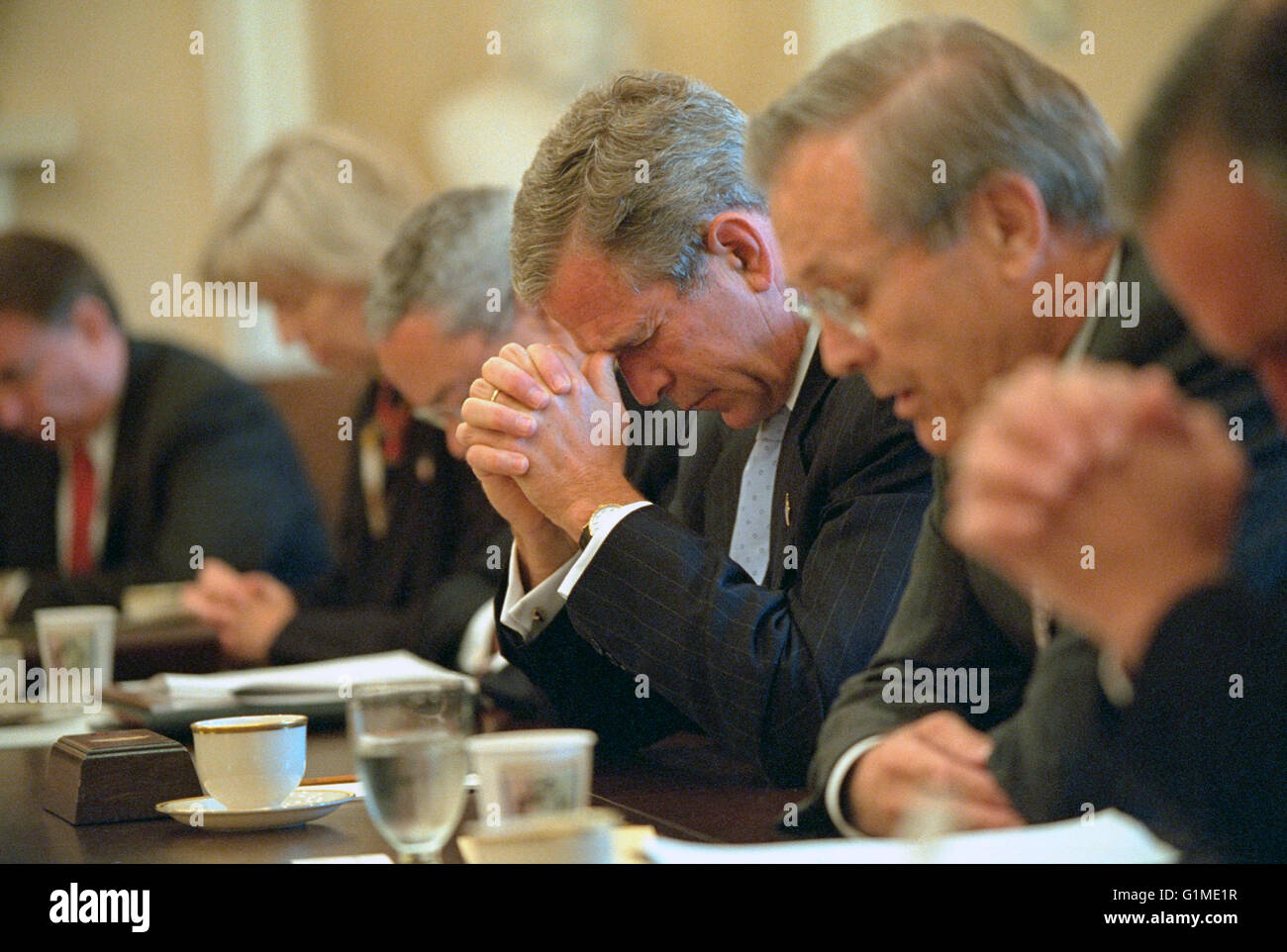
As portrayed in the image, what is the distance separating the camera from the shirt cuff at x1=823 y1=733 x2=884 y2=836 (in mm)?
1338

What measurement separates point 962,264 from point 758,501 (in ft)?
2.30

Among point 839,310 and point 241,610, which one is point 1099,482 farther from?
point 241,610

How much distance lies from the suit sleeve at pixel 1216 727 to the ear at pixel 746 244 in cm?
91

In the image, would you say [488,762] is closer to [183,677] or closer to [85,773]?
[85,773]

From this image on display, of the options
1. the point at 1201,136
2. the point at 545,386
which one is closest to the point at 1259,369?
the point at 1201,136

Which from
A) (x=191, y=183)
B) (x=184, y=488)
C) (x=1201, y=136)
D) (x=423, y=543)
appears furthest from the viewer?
(x=191, y=183)

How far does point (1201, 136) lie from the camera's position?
2.78ft

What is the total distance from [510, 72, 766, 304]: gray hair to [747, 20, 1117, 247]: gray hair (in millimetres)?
496

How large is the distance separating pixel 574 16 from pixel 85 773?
356 cm

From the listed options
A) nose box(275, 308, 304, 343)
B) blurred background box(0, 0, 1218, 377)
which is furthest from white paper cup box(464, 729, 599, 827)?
blurred background box(0, 0, 1218, 377)

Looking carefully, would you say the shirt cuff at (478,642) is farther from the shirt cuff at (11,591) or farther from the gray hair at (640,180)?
the shirt cuff at (11,591)

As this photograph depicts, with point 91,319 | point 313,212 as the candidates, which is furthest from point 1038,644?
point 91,319

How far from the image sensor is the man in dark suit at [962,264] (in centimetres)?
121

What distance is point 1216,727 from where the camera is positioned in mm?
942
